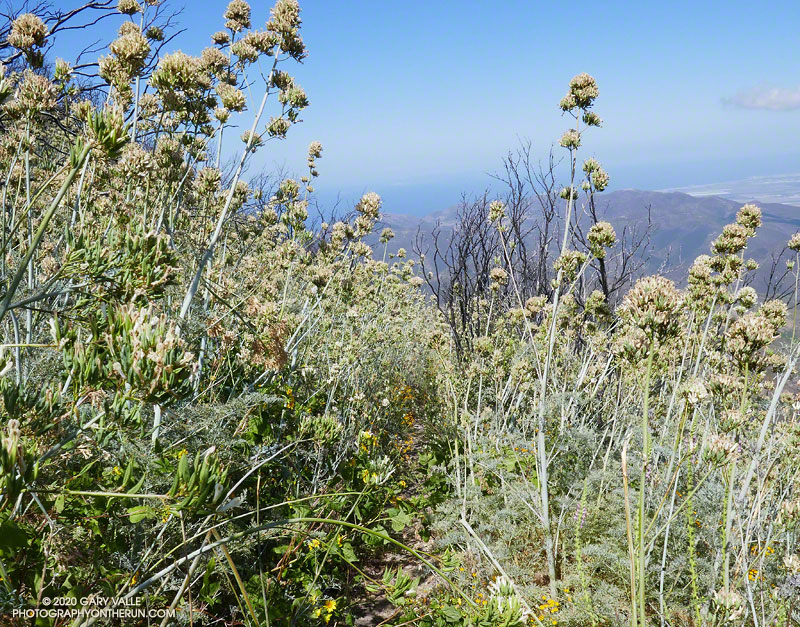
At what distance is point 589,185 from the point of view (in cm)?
364

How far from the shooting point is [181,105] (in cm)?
203

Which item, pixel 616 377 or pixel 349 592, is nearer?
pixel 349 592

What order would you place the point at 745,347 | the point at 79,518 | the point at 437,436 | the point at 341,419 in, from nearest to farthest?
the point at 79,518
the point at 745,347
the point at 341,419
the point at 437,436

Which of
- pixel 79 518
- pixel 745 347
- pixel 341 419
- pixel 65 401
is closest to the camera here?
pixel 65 401

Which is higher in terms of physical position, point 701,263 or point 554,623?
point 701,263

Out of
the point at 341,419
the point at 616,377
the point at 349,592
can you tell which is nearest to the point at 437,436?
the point at 341,419

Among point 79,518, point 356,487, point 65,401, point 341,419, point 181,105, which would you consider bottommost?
point 356,487

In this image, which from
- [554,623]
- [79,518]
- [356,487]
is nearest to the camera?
[79,518]

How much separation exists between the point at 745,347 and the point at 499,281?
291 centimetres

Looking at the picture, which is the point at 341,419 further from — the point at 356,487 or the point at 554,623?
the point at 554,623

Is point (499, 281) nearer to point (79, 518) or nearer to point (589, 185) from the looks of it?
point (589, 185)

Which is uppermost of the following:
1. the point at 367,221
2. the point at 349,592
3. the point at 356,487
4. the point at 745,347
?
the point at 367,221

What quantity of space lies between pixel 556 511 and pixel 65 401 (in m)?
3.40

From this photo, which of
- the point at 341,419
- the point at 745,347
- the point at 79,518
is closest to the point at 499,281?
the point at 341,419
